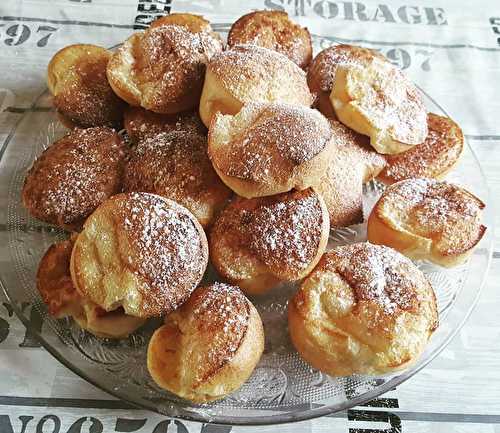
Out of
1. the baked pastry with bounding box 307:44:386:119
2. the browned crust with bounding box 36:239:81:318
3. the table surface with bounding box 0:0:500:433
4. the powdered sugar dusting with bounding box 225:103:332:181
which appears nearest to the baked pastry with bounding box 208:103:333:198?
the powdered sugar dusting with bounding box 225:103:332:181

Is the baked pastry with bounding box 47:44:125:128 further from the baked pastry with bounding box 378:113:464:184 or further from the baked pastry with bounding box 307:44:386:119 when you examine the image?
the baked pastry with bounding box 378:113:464:184

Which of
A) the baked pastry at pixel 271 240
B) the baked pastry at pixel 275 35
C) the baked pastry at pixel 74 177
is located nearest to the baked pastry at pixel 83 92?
the baked pastry at pixel 74 177

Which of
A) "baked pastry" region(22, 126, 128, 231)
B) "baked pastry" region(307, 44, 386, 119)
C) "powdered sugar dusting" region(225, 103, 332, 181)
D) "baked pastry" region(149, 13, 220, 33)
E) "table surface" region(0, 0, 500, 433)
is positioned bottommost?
"table surface" region(0, 0, 500, 433)

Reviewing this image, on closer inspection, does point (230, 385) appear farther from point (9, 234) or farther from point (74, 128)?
point (74, 128)

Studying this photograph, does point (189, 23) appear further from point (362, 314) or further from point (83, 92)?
point (362, 314)

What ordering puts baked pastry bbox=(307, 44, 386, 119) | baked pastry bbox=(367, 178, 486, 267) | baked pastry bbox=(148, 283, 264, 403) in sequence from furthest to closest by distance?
baked pastry bbox=(307, 44, 386, 119), baked pastry bbox=(367, 178, 486, 267), baked pastry bbox=(148, 283, 264, 403)

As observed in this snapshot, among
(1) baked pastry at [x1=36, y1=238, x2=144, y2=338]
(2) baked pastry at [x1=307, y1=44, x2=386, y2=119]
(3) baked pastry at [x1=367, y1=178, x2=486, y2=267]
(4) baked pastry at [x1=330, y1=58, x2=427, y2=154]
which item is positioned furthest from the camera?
(2) baked pastry at [x1=307, y1=44, x2=386, y2=119]
